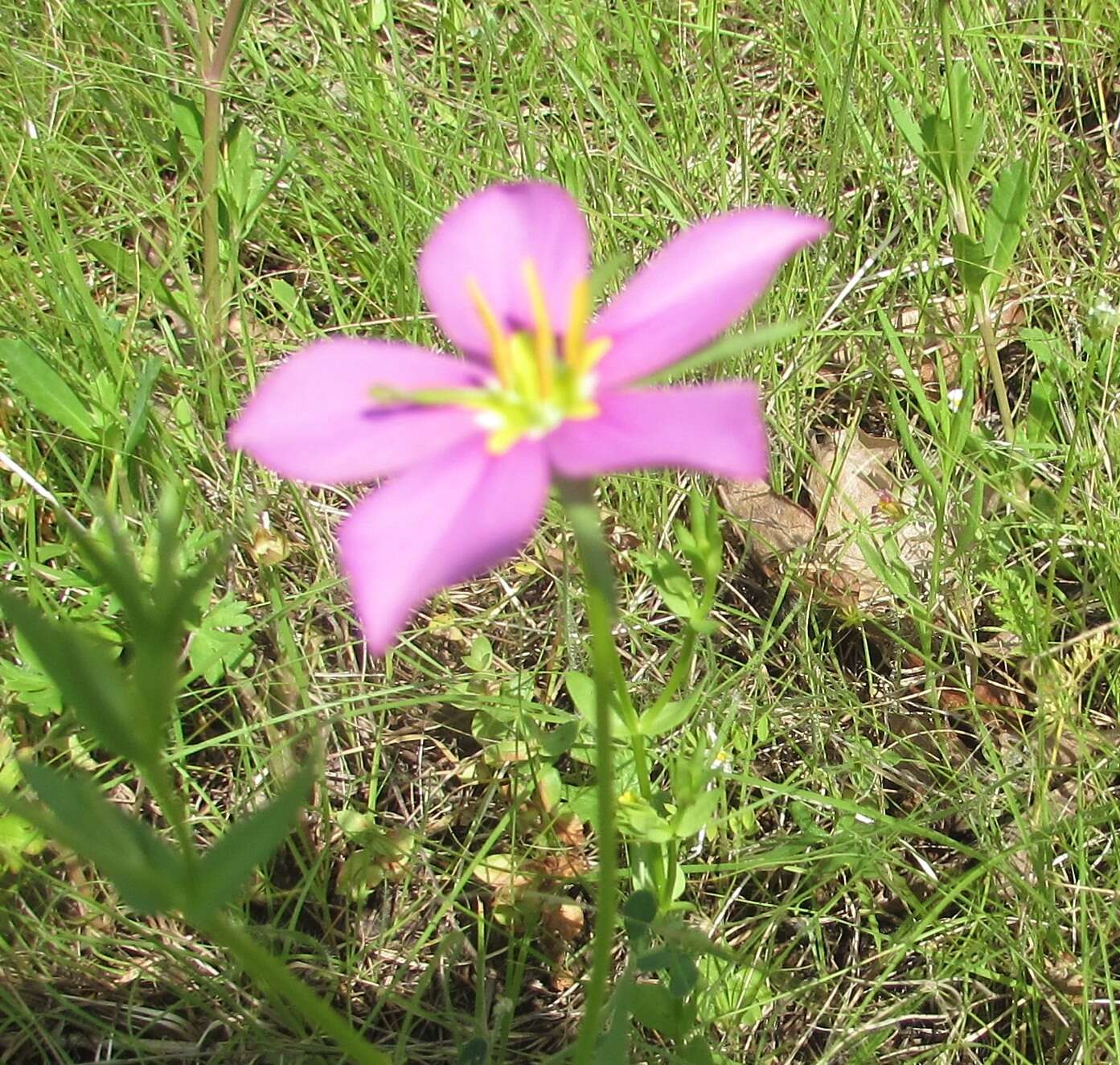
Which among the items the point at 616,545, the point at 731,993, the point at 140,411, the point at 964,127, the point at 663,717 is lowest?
the point at 731,993

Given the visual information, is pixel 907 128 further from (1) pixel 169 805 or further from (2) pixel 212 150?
(1) pixel 169 805

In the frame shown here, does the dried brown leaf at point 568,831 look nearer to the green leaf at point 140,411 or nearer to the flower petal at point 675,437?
the green leaf at point 140,411

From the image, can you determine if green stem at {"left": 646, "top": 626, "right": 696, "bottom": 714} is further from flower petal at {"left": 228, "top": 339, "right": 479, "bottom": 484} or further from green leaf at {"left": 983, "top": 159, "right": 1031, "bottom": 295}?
green leaf at {"left": 983, "top": 159, "right": 1031, "bottom": 295}

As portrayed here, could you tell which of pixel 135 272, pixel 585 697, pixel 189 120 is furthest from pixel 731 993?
pixel 189 120

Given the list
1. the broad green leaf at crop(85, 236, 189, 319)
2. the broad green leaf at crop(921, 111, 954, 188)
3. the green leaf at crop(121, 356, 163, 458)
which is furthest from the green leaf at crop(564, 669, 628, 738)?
the broad green leaf at crop(921, 111, 954, 188)

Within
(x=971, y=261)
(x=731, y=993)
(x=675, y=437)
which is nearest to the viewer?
(x=675, y=437)

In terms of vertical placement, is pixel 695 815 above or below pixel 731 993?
above

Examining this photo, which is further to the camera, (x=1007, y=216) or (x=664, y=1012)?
(x=1007, y=216)

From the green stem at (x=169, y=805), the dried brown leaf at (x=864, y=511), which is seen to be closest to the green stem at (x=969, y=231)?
the dried brown leaf at (x=864, y=511)
